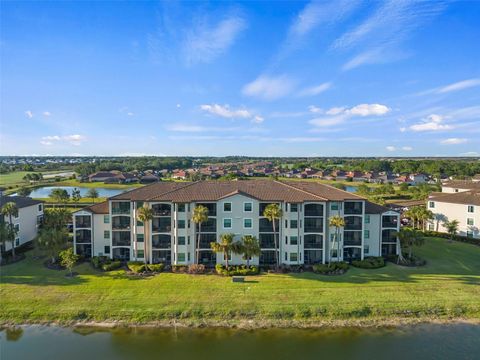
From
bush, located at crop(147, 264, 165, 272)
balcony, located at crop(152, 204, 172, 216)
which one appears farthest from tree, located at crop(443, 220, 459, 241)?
bush, located at crop(147, 264, 165, 272)

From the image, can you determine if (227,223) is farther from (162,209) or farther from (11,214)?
(11,214)

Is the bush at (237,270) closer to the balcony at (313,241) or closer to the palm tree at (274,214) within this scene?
the palm tree at (274,214)

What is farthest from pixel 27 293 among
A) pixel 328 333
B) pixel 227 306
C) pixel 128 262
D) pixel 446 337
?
pixel 446 337

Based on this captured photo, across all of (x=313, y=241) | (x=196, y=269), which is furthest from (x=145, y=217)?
(x=313, y=241)

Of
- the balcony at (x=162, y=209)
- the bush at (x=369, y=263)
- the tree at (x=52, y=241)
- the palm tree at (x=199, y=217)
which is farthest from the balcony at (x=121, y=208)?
the bush at (x=369, y=263)

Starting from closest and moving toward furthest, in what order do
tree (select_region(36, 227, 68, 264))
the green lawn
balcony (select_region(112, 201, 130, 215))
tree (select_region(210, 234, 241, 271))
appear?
the green lawn, tree (select_region(210, 234, 241, 271)), tree (select_region(36, 227, 68, 264)), balcony (select_region(112, 201, 130, 215))

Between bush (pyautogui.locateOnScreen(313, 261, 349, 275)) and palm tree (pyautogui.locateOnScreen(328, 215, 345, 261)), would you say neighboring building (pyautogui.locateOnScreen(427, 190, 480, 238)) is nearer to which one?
palm tree (pyautogui.locateOnScreen(328, 215, 345, 261))
